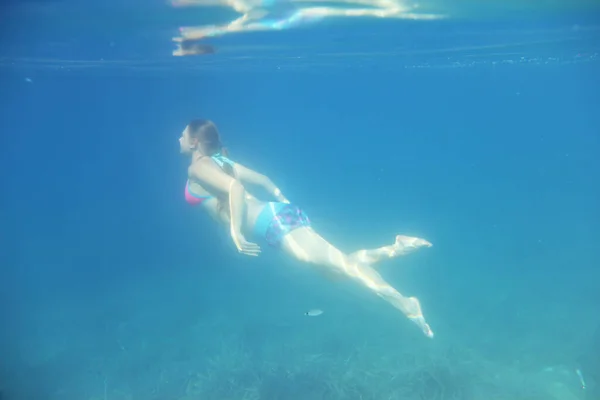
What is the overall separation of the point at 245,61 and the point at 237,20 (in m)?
8.75

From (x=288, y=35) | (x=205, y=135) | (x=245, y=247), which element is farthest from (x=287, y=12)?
(x=245, y=247)

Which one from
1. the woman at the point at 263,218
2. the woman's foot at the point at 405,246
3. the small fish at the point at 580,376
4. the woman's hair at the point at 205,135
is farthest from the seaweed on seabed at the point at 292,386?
the small fish at the point at 580,376

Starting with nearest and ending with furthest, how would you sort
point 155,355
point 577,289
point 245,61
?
point 155,355 < point 577,289 < point 245,61

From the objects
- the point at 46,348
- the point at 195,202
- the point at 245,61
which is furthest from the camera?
the point at 245,61

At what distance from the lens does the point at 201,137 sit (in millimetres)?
6926

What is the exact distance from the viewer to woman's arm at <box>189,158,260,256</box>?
20.7 feet

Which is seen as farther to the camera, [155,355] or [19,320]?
[19,320]

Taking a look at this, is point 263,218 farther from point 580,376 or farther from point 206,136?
point 580,376

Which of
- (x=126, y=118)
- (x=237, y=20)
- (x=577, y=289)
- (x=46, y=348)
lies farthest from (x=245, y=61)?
(x=126, y=118)

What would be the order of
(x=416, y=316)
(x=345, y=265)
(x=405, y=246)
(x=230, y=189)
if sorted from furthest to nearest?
(x=405, y=246)
(x=345, y=265)
(x=416, y=316)
(x=230, y=189)

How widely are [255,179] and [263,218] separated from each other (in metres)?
0.84

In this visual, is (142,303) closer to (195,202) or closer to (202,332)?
(202,332)

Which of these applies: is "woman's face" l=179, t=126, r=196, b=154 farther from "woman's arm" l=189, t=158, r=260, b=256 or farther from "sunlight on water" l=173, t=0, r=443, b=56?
"sunlight on water" l=173, t=0, r=443, b=56

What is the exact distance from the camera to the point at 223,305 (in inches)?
648
